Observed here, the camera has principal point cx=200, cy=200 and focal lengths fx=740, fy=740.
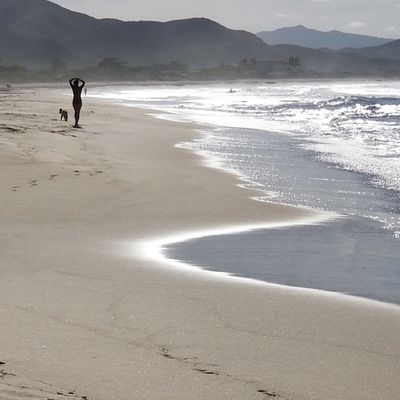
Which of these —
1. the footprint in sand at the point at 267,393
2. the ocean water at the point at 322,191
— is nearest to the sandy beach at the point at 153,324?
the footprint in sand at the point at 267,393

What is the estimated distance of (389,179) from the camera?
11742mm

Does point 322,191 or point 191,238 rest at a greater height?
point 322,191

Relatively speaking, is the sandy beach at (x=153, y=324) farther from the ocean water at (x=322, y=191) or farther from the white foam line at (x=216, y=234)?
the ocean water at (x=322, y=191)

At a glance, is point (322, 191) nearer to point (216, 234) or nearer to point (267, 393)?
point (216, 234)

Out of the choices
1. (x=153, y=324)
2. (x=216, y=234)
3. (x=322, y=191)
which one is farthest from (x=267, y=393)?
(x=322, y=191)

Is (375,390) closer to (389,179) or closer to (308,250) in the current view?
(308,250)

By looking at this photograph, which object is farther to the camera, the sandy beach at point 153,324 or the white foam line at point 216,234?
the white foam line at point 216,234

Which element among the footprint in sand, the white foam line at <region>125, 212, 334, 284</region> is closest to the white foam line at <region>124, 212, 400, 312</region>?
the white foam line at <region>125, 212, 334, 284</region>

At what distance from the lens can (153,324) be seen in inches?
161

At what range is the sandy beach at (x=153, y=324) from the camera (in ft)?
10.8

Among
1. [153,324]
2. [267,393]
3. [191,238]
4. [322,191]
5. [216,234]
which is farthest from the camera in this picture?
[322,191]

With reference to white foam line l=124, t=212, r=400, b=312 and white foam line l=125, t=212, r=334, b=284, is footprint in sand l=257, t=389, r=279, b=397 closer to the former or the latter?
white foam line l=124, t=212, r=400, b=312

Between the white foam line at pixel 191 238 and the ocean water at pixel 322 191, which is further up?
the ocean water at pixel 322 191

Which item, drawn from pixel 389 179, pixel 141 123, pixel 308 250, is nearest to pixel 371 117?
pixel 141 123
